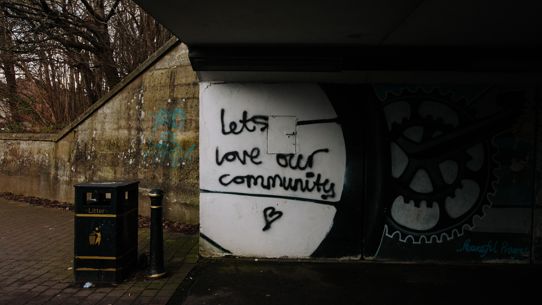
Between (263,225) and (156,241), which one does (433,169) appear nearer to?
(263,225)

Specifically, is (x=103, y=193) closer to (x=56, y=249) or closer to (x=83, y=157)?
(x=56, y=249)

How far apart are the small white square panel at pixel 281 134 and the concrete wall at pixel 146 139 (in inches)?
95.6

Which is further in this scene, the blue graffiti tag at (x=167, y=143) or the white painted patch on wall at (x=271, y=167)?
the blue graffiti tag at (x=167, y=143)

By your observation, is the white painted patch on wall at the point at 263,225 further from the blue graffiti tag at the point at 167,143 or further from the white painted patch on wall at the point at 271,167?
the blue graffiti tag at the point at 167,143

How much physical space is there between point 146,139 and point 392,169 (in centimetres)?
482

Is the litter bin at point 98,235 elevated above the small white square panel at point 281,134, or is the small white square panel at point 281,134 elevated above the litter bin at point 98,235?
the small white square panel at point 281,134

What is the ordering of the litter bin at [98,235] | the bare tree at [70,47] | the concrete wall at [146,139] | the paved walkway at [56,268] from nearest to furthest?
the paved walkway at [56,268] → the litter bin at [98,235] → the concrete wall at [146,139] → the bare tree at [70,47]

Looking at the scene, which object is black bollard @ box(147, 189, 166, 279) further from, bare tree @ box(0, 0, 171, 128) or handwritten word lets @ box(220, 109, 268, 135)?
bare tree @ box(0, 0, 171, 128)

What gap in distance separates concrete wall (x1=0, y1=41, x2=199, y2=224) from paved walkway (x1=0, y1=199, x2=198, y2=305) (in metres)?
1.10

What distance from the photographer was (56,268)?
520 centimetres

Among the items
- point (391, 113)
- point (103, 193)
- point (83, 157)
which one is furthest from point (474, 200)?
point (83, 157)

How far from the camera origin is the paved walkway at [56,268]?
4.29 metres

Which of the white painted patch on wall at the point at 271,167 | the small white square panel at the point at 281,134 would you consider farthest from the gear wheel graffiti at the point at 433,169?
the small white square panel at the point at 281,134

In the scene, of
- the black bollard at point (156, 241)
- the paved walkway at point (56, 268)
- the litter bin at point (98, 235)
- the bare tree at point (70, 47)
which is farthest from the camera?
the bare tree at point (70, 47)
